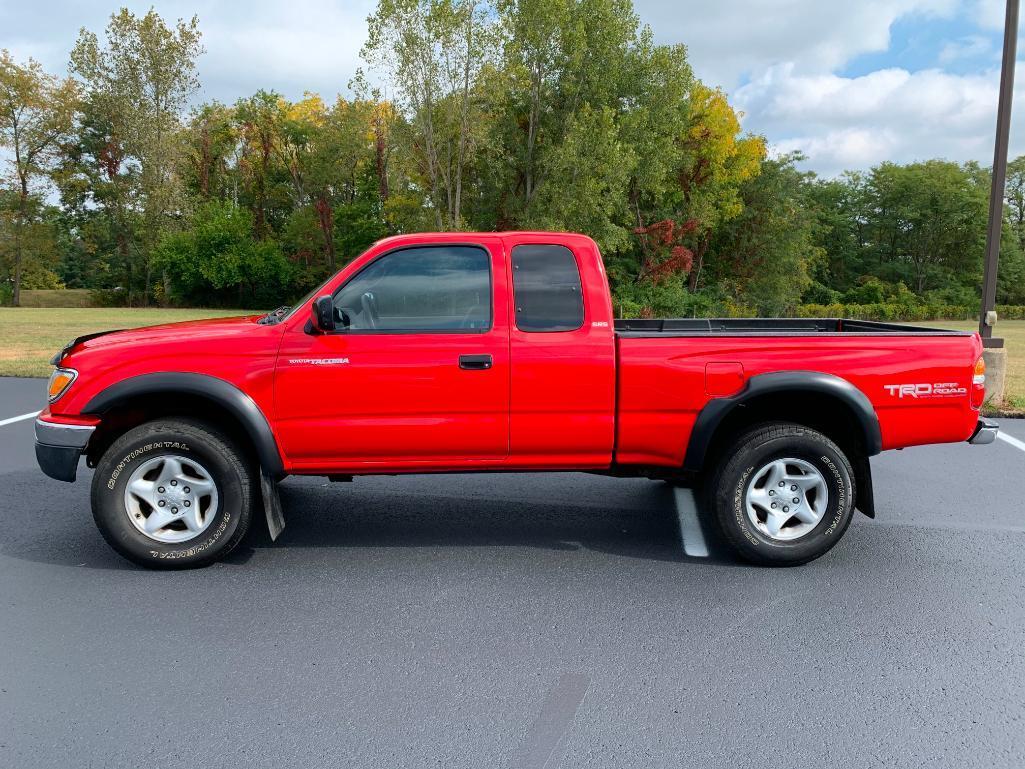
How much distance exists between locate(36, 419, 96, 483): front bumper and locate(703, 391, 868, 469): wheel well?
3483 millimetres

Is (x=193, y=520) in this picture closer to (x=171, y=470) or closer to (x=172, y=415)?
(x=171, y=470)

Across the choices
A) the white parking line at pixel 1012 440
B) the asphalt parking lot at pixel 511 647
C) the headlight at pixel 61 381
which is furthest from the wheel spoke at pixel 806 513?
the white parking line at pixel 1012 440

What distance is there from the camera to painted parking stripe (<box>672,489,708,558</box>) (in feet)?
16.2

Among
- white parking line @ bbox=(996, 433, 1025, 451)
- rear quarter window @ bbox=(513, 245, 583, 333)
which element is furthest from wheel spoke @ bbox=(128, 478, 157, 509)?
white parking line @ bbox=(996, 433, 1025, 451)

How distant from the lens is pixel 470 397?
178 inches

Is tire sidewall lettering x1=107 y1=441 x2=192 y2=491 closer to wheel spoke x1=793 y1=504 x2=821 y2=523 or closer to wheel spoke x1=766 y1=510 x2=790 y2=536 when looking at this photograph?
wheel spoke x1=766 y1=510 x2=790 y2=536

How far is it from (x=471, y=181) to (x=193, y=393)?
32453mm

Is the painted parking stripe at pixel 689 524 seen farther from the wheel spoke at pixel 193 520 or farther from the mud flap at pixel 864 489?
the wheel spoke at pixel 193 520

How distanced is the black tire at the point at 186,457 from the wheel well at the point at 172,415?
5.0 inches

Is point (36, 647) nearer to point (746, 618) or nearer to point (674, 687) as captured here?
point (674, 687)

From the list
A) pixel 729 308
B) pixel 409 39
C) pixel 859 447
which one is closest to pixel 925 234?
pixel 729 308

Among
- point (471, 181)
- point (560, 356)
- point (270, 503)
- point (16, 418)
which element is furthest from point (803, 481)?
point (471, 181)

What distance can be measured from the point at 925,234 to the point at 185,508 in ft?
216

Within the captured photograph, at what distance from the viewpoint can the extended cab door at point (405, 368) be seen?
4453mm
